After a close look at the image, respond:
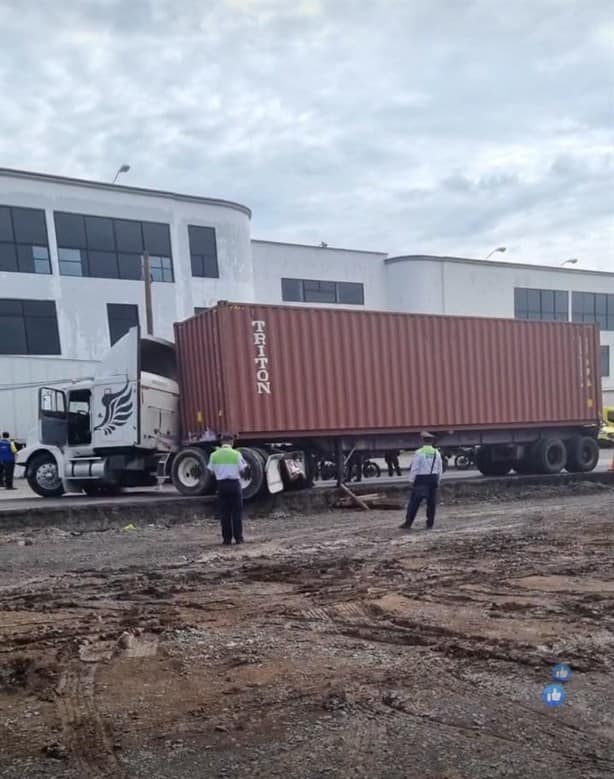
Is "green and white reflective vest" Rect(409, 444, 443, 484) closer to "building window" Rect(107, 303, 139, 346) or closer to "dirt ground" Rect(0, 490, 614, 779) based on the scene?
"dirt ground" Rect(0, 490, 614, 779)

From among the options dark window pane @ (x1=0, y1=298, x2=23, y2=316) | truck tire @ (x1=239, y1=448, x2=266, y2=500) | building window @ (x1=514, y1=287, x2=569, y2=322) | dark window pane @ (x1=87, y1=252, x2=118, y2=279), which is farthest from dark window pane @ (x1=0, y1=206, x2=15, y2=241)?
building window @ (x1=514, y1=287, x2=569, y2=322)

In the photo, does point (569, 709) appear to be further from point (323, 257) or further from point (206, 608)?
point (323, 257)

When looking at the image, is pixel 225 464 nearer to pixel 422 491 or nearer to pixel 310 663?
pixel 422 491

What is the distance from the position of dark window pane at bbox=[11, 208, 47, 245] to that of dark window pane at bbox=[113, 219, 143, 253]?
9.54ft

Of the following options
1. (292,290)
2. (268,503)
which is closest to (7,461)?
(268,503)

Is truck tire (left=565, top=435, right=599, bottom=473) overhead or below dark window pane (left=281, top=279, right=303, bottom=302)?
below

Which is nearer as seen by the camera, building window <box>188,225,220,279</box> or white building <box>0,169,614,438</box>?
white building <box>0,169,614,438</box>

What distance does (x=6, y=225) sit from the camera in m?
27.7

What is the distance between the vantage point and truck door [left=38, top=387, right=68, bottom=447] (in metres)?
15.5

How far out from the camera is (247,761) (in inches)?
145

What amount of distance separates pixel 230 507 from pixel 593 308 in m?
43.2

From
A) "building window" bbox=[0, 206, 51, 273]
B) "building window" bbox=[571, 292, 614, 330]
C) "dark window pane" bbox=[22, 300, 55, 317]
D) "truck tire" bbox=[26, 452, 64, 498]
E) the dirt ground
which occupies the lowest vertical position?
"truck tire" bbox=[26, 452, 64, 498]

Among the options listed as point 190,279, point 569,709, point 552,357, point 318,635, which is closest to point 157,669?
point 318,635

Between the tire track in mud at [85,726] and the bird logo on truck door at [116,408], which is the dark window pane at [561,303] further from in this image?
the tire track in mud at [85,726]
